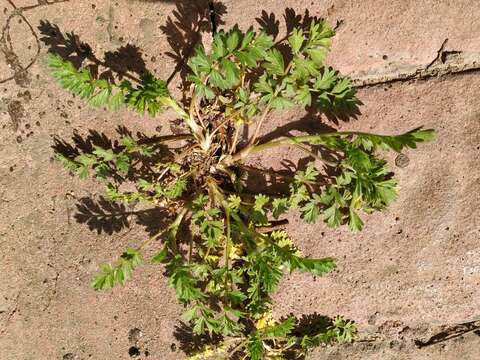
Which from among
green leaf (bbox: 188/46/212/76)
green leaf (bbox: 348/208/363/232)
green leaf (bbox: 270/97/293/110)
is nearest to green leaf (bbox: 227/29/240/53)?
green leaf (bbox: 188/46/212/76)

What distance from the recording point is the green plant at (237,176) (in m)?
2.83

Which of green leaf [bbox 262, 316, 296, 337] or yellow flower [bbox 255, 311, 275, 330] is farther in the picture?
yellow flower [bbox 255, 311, 275, 330]

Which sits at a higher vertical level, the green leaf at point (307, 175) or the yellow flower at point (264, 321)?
the green leaf at point (307, 175)

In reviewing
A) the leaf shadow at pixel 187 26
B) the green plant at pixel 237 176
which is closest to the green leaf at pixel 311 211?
the green plant at pixel 237 176

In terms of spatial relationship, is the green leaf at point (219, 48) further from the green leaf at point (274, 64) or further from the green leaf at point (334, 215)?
the green leaf at point (334, 215)

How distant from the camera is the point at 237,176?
3.38m

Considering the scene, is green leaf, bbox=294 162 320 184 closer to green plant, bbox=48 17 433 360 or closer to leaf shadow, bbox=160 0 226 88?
green plant, bbox=48 17 433 360

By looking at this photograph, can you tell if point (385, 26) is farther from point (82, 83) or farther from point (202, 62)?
point (82, 83)

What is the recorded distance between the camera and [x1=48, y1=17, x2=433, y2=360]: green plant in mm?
2828

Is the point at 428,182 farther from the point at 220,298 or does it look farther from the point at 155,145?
the point at 155,145

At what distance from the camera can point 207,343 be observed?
3.51 metres

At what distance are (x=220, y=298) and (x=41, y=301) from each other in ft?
4.11

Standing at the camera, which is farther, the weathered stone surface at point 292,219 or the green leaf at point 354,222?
the weathered stone surface at point 292,219

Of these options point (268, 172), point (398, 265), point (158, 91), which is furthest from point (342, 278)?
point (158, 91)
